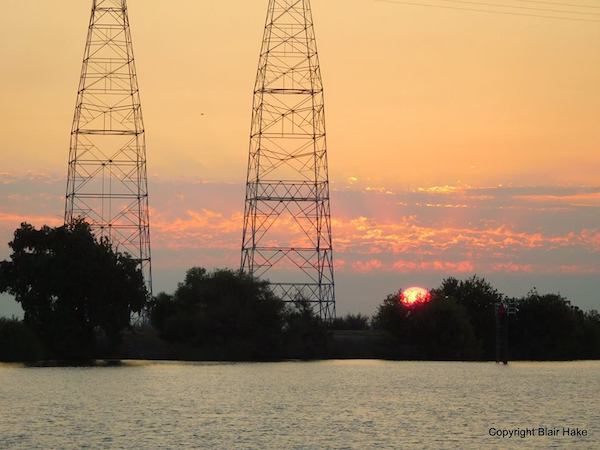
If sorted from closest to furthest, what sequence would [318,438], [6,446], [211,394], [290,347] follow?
[6,446] < [318,438] < [211,394] < [290,347]

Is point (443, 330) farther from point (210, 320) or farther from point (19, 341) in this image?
point (19, 341)

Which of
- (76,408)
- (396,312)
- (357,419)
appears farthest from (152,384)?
(396,312)

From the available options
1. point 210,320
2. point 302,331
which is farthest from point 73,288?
point 302,331

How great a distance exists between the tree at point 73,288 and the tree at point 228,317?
19.2 ft

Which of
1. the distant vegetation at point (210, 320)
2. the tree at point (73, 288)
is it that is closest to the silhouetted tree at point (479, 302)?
the distant vegetation at point (210, 320)

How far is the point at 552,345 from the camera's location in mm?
139500

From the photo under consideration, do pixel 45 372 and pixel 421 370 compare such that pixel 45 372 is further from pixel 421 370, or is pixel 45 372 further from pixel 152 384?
pixel 421 370

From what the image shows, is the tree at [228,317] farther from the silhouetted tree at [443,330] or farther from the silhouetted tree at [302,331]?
the silhouetted tree at [443,330]

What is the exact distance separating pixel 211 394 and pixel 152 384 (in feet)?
29.0

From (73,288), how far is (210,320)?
1296 cm

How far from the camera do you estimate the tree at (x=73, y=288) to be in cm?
10744

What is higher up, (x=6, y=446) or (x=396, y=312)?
(x=396, y=312)

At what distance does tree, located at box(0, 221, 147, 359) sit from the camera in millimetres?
107438

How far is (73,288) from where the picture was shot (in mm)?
107562
